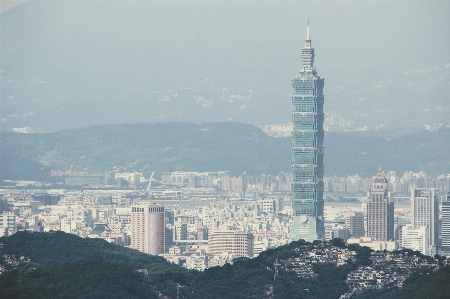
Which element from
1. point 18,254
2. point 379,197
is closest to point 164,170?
point 379,197

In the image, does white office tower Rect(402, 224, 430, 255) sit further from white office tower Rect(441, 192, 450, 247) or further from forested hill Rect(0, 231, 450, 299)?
forested hill Rect(0, 231, 450, 299)

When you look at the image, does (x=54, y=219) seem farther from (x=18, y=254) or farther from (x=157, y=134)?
(x=18, y=254)

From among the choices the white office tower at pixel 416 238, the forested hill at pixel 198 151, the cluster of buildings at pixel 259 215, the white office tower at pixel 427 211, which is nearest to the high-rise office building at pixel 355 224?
the cluster of buildings at pixel 259 215

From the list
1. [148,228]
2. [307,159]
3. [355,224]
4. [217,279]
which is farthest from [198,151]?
[217,279]

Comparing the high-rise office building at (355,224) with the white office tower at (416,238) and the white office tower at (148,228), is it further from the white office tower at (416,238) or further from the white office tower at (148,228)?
the white office tower at (148,228)

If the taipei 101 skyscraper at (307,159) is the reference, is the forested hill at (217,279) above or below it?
below

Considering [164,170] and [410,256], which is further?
[164,170]

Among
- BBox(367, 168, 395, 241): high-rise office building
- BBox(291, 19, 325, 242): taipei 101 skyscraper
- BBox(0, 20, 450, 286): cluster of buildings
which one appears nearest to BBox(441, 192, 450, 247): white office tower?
BBox(0, 20, 450, 286): cluster of buildings
